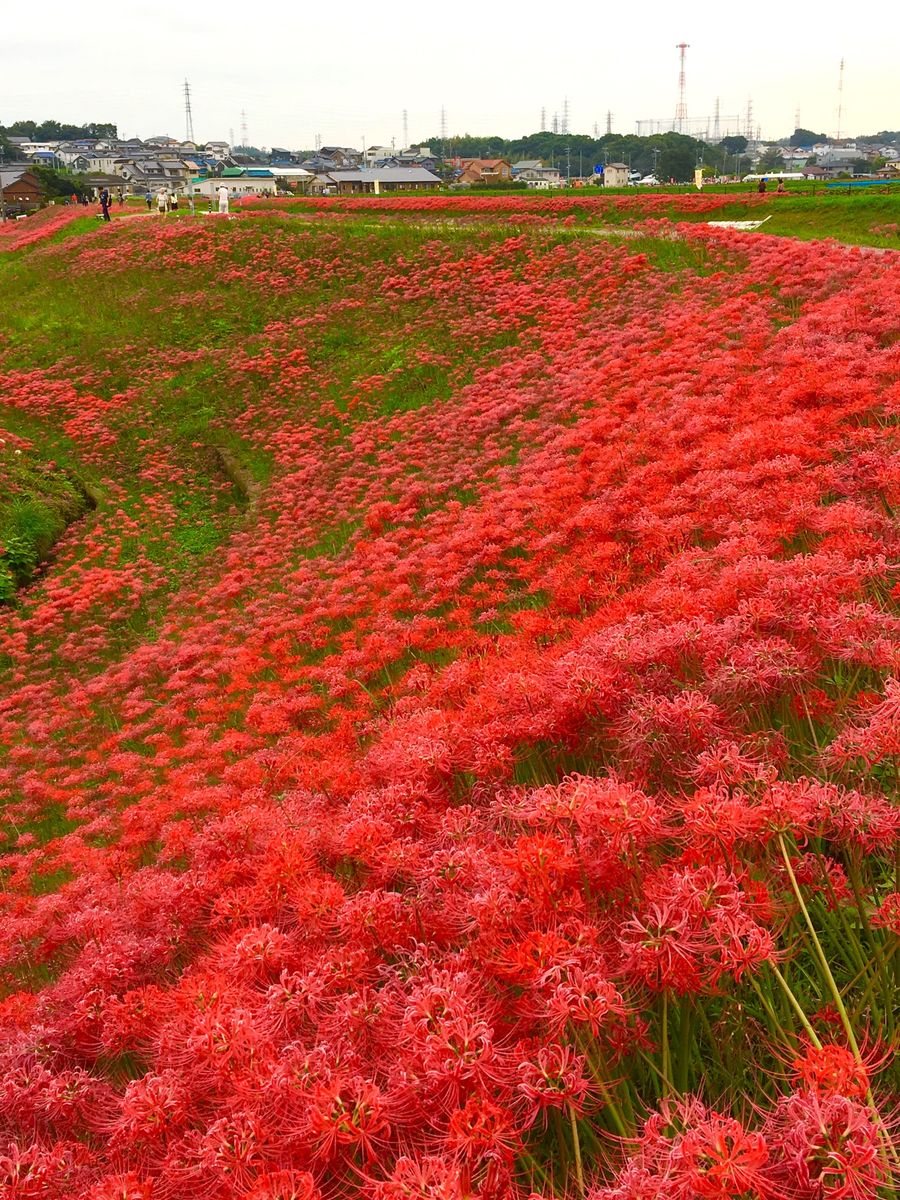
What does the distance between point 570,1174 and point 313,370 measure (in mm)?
24666

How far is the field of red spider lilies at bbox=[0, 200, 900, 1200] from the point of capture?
2062mm

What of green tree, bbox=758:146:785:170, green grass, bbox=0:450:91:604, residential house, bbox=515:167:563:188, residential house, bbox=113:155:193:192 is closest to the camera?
green grass, bbox=0:450:91:604

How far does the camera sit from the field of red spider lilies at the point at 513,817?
2.06 m

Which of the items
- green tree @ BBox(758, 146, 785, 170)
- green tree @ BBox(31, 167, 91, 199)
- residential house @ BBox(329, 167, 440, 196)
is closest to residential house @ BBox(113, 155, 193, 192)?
green tree @ BBox(31, 167, 91, 199)

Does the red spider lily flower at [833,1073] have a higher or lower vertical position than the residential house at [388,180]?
lower

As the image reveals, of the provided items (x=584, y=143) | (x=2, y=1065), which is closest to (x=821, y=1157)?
(x=2, y=1065)

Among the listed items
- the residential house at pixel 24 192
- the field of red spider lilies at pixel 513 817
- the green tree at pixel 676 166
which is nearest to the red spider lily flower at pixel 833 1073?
the field of red spider lilies at pixel 513 817

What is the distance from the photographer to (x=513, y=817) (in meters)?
3.01

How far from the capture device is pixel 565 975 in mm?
2162

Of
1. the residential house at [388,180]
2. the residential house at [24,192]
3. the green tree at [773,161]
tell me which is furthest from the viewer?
the green tree at [773,161]

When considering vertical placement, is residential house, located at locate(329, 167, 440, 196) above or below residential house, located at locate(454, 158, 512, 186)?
below

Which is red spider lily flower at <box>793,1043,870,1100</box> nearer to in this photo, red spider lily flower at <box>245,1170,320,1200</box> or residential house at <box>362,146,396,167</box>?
red spider lily flower at <box>245,1170,320,1200</box>

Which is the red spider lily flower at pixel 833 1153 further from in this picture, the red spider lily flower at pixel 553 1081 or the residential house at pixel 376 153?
the residential house at pixel 376 153

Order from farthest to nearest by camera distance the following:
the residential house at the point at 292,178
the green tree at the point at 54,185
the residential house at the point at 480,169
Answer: the residential house at the point at 480,169 → the residential house at the point at 292,178 → the green tree at the point at 54,185
